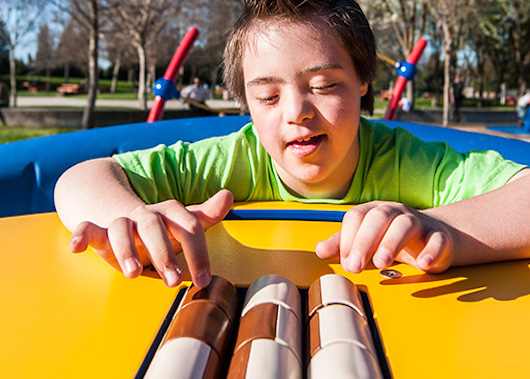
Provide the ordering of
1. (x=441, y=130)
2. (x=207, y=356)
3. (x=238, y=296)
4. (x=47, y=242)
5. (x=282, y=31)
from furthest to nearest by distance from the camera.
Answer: (x=441, y=130) < (x=282, y=31) < (x=47, y=242) < (x=238, y=296) < (x=207, y=356)

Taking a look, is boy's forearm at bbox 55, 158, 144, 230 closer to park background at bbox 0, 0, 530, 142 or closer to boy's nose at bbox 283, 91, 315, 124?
boy's nose at bbox 283, 91, 315, 124

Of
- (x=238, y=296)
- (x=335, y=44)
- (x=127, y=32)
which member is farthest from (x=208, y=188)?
(x=127, y=32)

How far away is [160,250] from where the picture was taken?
644 millimetres

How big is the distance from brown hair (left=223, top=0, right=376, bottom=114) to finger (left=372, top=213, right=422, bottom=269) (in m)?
0.55

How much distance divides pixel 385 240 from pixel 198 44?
70.1ft

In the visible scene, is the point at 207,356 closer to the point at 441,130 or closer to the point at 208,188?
the point at 208,188

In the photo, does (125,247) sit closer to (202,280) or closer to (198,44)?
(202,280)

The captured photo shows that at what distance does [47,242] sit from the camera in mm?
937

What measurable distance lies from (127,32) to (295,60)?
1213 cm

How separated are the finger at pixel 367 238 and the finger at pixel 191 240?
184 millimetres

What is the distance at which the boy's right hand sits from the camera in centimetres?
63

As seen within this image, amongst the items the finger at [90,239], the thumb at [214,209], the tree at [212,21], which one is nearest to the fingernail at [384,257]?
the thumb at [214,209]

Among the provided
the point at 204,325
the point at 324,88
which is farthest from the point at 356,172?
the point at 204,325

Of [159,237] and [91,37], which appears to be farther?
[91,37]
